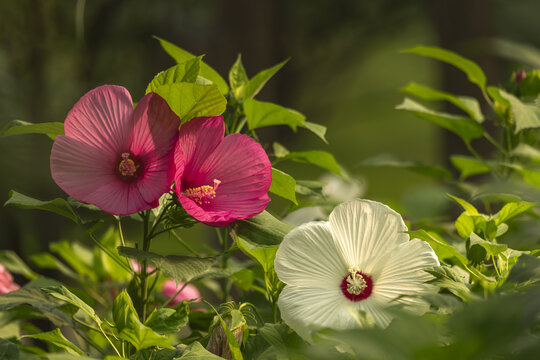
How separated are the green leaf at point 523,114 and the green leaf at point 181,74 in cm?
30

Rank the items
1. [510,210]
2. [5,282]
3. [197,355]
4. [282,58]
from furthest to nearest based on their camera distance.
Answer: [282,58], [5,282], [510,210], [197,355]

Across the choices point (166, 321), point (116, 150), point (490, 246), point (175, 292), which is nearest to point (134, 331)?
point (166, 321)

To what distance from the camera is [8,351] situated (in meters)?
0.36

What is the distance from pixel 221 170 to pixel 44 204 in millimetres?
124

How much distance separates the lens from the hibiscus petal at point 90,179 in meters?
0.40

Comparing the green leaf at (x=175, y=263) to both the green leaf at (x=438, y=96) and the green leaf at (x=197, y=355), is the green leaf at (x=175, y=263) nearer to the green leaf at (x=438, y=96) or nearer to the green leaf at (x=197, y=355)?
the green leaf at (x=197, y=355)

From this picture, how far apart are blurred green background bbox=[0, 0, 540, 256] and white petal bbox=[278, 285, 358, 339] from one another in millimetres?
297

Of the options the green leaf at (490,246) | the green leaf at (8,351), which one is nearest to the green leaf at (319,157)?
the green leaf at (490,246)

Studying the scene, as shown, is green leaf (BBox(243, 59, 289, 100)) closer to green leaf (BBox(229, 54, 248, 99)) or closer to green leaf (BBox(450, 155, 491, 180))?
green leaf (BBox(229, 54, 248, 99))

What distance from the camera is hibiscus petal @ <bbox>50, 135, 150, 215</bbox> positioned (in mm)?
398

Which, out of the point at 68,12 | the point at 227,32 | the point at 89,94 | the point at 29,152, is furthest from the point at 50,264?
the point at 68,12

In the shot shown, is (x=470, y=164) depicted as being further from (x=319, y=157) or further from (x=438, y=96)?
(x=319, y=157)

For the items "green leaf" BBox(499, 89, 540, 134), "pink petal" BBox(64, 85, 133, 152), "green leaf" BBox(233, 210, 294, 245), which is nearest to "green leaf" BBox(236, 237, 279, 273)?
"green leaf" BBox(233, 210, 294, 245)

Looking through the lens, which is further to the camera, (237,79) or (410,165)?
(410,165)
